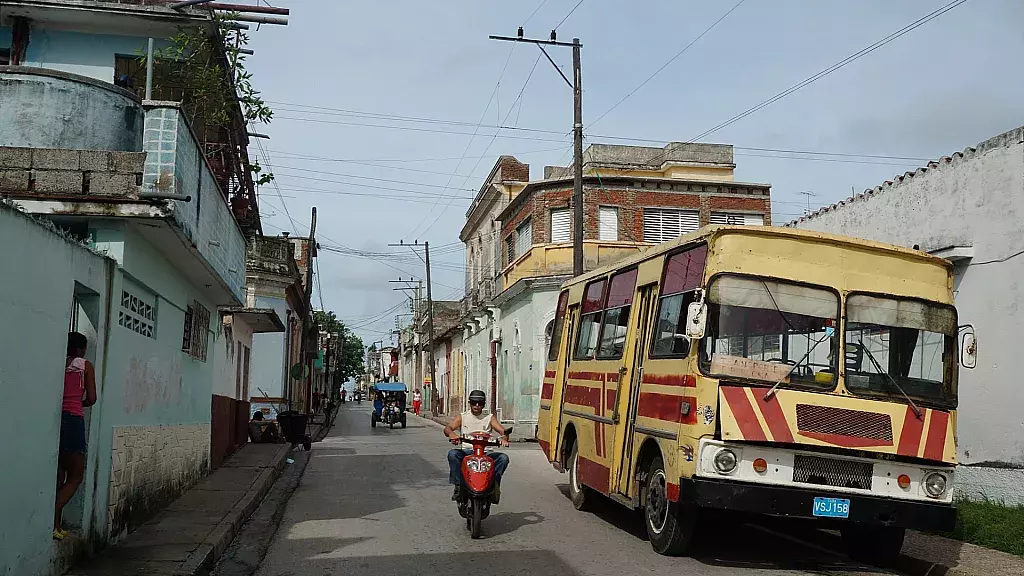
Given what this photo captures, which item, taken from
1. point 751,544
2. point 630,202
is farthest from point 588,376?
point 630,202

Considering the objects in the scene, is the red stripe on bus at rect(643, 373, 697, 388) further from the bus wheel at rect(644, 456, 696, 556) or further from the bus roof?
the bus roof

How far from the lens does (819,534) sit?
1066cm

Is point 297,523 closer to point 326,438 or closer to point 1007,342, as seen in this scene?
point 1007,342

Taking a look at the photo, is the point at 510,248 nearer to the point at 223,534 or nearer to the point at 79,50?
the point at 79,50

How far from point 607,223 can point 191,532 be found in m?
23.4

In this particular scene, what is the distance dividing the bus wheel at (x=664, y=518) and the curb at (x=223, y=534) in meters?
4.23

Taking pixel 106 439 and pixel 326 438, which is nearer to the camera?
pixel 106 439

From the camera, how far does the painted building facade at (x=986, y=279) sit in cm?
1076

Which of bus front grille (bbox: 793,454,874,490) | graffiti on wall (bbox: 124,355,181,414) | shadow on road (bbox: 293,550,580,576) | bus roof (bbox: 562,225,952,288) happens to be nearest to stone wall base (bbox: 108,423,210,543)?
graffiti on wall (bbox: 124,355,181,414)

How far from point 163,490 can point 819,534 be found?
7.96m

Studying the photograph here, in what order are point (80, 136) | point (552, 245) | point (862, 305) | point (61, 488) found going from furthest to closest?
point (552, 245) → point (80, 136) → point (862, 305) → point (61, 488)

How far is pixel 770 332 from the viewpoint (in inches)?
333

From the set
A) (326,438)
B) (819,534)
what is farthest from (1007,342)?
(326,438)

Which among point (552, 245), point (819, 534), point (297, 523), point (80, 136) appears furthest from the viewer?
point (552, 245)
